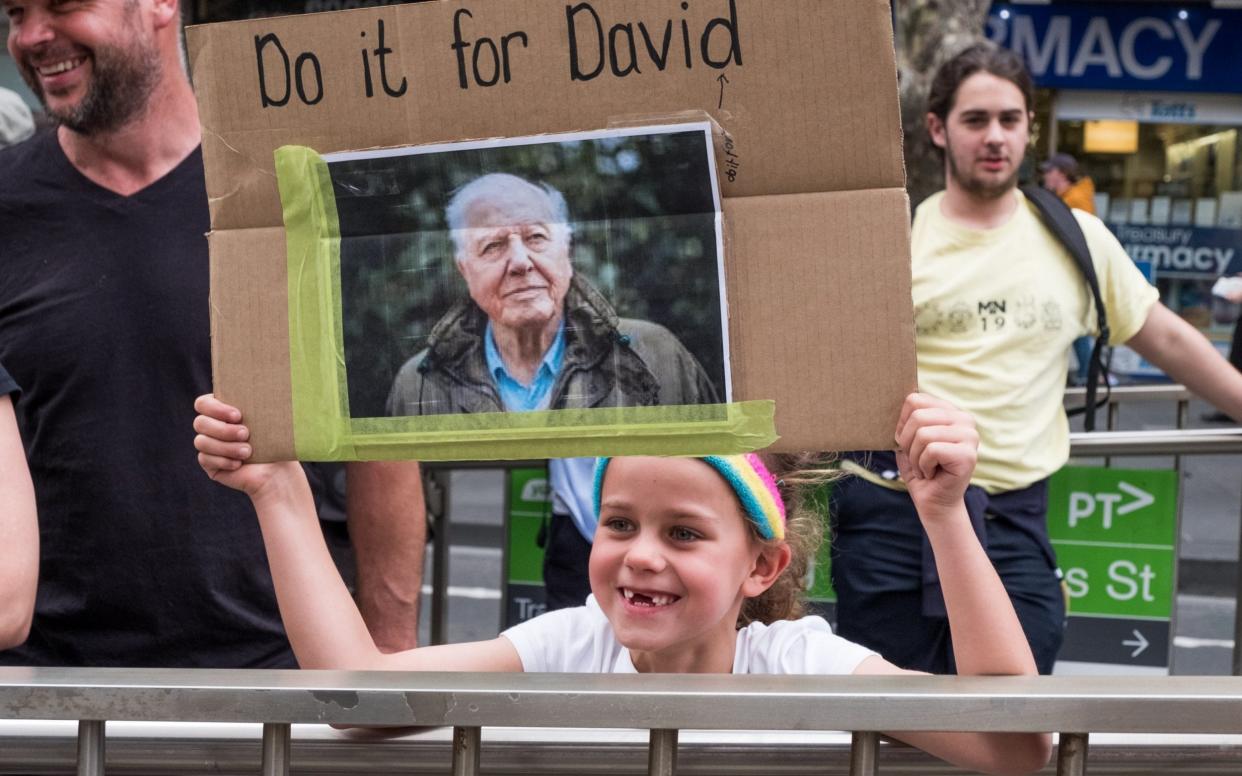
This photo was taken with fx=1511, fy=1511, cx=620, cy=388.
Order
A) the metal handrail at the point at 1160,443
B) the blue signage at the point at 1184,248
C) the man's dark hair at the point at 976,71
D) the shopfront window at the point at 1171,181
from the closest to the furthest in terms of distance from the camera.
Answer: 1. the man's dark hair at the point at 976,71
2. the metal handrail at the point at 1160,443
3. the shopfront window at the point at 1171,181
4. the blue signage at the point at 1184,248

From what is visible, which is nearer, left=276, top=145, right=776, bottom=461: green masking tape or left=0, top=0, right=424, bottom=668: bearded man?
left=276, top=145, right=776, bottom=461: green masking tape

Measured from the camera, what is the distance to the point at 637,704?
4.86 feet

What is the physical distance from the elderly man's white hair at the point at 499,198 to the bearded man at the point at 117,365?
1.04 meters

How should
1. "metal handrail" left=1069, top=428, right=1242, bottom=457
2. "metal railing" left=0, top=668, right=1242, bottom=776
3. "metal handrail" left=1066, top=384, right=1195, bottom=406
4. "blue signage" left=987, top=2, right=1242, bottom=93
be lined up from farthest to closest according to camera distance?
"blue signage" left=987, top=2, right=1242, bottom=93 < "metal handrail" left=1066, top=384, right=1195, bottom=406 < "metal handrail" left=1069, top=428, right=1242, bottom=457 < "metal railing" left=0, top=668, right=1242, bottom=776

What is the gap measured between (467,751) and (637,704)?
0.19m

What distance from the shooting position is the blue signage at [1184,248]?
1558 cm

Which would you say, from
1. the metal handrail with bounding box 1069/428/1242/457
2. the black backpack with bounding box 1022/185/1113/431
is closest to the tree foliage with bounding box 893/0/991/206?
the metal handrail with bounding box 1069/428/1242/457

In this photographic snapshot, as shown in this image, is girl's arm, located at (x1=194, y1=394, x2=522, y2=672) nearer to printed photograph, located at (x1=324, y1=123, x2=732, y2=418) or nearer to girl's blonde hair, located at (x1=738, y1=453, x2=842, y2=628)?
printed photograph, located at (x1=324, y1=123, x2=732, y2=418)

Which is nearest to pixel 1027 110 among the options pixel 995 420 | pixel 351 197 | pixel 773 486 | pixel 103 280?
pixel 995 420

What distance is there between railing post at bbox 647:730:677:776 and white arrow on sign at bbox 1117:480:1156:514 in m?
3.36

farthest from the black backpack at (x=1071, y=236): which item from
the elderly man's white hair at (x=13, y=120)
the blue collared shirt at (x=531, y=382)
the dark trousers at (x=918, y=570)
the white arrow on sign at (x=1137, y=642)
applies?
the elderly man's white hair at (x=13, y=120)

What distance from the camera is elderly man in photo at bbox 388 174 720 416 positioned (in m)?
1.61

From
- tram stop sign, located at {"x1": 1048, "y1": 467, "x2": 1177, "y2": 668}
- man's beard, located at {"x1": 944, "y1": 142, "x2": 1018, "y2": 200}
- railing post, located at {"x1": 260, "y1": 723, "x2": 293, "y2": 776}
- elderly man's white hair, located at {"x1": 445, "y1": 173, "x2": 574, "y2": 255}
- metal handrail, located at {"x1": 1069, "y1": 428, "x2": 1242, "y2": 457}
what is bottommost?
tram stop sign, located at {"x1": 1048, "y1": 467, "x2": 1177, "y2": 668}

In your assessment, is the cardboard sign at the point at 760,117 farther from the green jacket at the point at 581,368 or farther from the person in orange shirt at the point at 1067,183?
the person in orange shirt at the point at 1067,183
